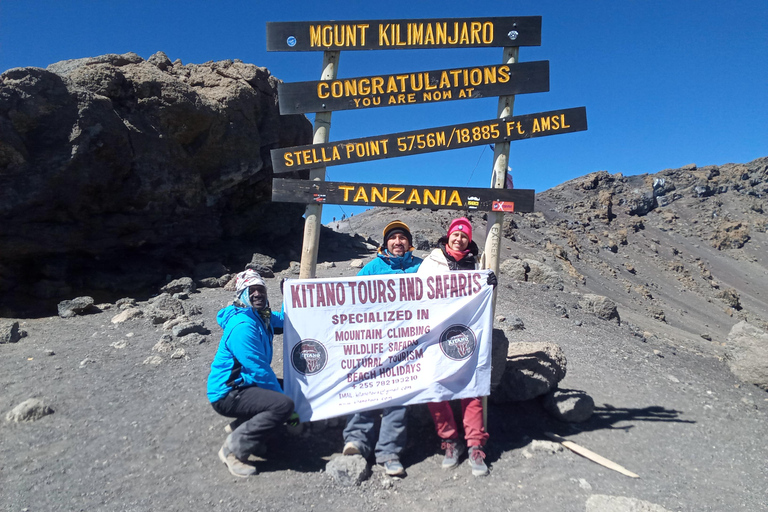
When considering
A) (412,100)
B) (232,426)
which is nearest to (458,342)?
(232,426)

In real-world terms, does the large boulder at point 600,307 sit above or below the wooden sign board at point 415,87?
below

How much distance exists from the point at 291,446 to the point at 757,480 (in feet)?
13.7

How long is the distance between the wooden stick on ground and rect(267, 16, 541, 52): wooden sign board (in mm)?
3891

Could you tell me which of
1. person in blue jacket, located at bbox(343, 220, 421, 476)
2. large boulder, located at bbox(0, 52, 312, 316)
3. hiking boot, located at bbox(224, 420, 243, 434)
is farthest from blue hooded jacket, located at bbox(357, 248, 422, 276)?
large boulder, located at bbox(0, 52, 312, 316)

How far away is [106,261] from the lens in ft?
44.2

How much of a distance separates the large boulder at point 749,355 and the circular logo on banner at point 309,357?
728 centimetres

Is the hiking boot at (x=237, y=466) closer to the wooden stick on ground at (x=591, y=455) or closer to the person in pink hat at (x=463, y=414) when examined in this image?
the person in pink hat at (x=463, y=414)

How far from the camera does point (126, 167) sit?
476 inches

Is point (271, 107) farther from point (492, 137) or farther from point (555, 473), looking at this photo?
point (555, 473)

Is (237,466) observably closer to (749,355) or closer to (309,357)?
(309,357)

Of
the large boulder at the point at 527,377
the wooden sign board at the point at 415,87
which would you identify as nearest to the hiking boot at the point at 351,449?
the large boulder at the point at 527,377

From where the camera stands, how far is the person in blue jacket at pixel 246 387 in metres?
3.71

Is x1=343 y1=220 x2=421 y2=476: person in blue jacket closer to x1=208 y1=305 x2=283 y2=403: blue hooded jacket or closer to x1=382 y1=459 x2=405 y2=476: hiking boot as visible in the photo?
x1=382 y1=459 x2=405 y2=476: hiking boot

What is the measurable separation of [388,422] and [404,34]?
367 cm
